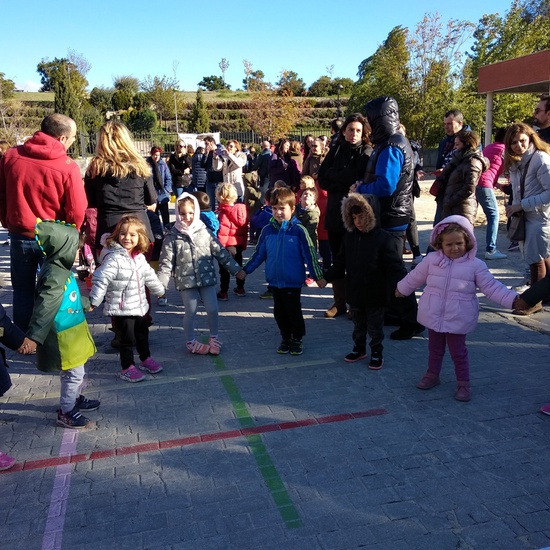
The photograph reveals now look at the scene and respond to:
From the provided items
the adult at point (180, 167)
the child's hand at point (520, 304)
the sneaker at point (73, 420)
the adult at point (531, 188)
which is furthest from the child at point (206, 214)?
the adult at point (180, 167)

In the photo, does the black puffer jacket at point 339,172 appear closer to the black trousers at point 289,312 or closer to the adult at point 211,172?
the black trousers at point 289,312

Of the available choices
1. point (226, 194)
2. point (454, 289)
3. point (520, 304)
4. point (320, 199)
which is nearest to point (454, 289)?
point (454, 289)

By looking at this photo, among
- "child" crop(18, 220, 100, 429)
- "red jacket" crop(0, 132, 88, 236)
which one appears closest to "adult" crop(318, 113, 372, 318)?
"red jacket" crop(0, 132, 88, 236)

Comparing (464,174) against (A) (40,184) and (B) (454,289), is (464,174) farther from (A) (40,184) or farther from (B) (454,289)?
(A) (40,184)

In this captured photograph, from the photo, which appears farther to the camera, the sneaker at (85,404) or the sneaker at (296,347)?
the sneaker at (296,347)

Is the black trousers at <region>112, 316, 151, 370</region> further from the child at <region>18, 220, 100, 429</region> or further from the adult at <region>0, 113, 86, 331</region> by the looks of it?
the adult at <region>0, 113, 86, 331</region>

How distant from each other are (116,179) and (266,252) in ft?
5.04

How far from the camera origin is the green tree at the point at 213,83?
7706cm

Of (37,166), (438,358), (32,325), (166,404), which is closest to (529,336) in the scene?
(438,358)

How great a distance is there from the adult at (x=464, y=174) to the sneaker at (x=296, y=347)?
9.67 ft

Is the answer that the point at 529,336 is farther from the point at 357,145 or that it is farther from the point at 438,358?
the point at 357,145

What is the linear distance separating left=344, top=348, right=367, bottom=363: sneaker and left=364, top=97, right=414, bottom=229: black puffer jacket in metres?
1.26

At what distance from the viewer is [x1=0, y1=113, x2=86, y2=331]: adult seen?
4.50 meters

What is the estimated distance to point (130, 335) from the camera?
14.6ft
